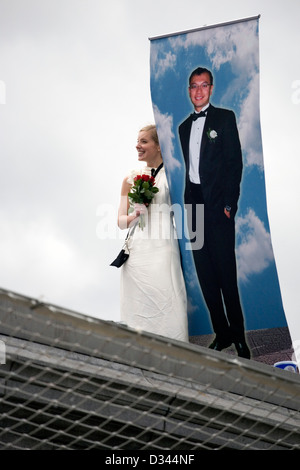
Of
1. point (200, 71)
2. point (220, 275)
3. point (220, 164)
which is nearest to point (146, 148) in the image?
point (220, 164)

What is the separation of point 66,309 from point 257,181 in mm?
3711

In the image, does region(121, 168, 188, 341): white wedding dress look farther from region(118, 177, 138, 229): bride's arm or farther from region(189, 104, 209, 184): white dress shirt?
region(189, 104, 209, 184): white dress shirt

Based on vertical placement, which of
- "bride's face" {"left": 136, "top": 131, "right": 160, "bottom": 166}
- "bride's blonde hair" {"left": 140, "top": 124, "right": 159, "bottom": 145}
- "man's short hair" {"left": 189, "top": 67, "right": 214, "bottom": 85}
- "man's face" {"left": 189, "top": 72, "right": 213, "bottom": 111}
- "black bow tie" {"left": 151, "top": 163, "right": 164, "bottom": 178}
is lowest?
"black bow tie" {"left": 151, "top": 163, "right": 164, "bottom": 178}

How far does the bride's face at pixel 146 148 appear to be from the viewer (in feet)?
21.8

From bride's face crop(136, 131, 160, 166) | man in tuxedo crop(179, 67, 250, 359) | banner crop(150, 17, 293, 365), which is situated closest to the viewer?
banner crop(150, 17, 293, 365)

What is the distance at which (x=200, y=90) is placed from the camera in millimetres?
6504

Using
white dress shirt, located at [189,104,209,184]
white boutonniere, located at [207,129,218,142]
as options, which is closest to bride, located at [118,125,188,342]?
white dress shirt, located at [189,104,209,184]

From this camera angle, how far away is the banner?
621cm

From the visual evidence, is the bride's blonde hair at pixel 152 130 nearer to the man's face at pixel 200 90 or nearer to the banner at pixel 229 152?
the banner at pixel 229 152

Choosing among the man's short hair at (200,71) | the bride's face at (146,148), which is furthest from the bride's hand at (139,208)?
the man's short hair at (200,71)

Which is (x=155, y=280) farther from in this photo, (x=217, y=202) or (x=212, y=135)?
(x=212, y=135)

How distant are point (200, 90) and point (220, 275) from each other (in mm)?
1597

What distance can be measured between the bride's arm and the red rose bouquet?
9cm

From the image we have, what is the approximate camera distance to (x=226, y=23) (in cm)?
642
